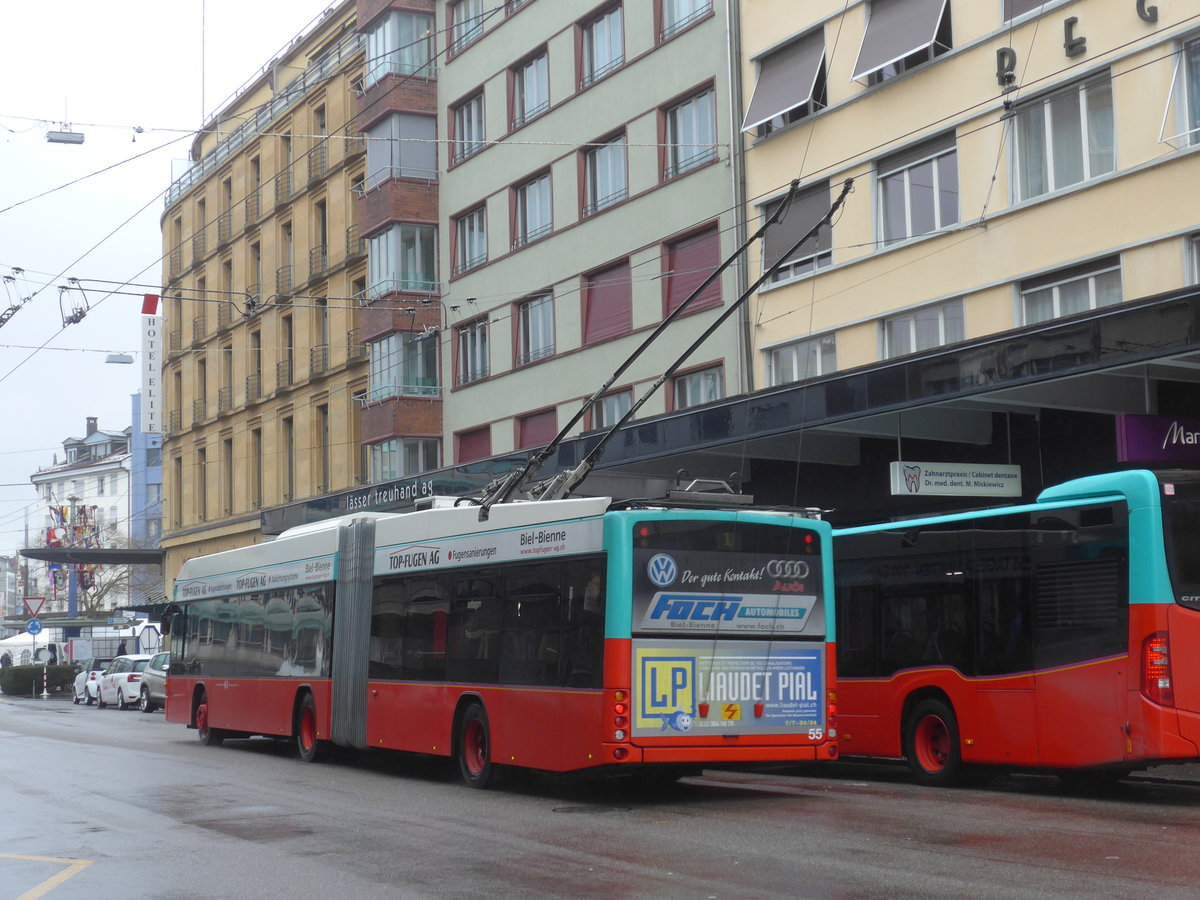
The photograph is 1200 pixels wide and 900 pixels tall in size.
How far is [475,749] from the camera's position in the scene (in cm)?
1623

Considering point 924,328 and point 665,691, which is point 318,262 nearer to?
point 924,328

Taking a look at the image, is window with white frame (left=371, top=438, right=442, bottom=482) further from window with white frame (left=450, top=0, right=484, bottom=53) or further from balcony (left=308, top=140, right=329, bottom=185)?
balcony (left=308, top=140, right=329, bottom=185)

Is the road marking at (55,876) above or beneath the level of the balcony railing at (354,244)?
beneath

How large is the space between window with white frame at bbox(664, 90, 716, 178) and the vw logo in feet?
58.1

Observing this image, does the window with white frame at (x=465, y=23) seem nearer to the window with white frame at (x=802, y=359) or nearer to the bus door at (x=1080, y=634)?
the window with white frame at (x=802, y=359)

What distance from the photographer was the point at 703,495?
14438 mm

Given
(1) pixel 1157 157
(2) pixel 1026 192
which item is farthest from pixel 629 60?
(1) pixel 1157 157

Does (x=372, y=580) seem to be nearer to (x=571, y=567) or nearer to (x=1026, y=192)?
(x=571, y=567)

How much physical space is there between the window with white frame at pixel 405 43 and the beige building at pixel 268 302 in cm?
378

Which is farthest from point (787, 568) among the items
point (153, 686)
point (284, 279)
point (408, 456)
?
point (284, 279)

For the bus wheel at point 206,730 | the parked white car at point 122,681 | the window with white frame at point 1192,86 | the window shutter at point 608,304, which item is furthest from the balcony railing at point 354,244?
the window with white frame at point 1192,86

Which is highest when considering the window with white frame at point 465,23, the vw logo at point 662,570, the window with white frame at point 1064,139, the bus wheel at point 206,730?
the window with white frame at point 465,23

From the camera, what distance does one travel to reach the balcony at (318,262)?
47.4 meters

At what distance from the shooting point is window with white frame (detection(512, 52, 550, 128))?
1452 inches
